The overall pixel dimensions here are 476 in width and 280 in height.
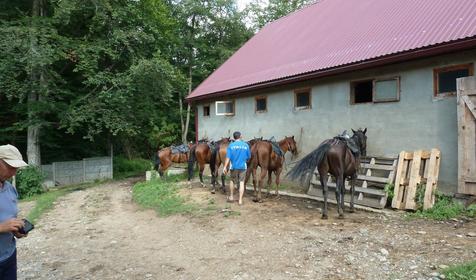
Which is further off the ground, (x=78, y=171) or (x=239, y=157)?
(x=239, y=157)

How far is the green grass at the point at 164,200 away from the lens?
31.3ft

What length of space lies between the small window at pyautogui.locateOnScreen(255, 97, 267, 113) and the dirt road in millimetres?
5978

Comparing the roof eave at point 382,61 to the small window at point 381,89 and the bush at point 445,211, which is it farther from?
the bush at point 445,211

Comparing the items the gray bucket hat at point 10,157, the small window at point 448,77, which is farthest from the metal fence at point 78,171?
the small window at point 448,77

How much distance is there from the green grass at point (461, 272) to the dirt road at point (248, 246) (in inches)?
9.4

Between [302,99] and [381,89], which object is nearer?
[381,89]

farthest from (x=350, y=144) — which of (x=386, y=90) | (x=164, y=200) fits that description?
(x=164, y=200)

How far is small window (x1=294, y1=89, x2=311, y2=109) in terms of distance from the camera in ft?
40.4

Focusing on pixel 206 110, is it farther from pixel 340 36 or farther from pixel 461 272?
pixel 461 272

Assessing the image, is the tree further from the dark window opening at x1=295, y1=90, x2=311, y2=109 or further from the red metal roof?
the dark window opening at x1=295, y1=90, x2=311, y2=109

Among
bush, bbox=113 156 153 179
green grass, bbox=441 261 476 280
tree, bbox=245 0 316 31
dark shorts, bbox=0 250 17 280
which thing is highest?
tree, bbox=245 0 316 31

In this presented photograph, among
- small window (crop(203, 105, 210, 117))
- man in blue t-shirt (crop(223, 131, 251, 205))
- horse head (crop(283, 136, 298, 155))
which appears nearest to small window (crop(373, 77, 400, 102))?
horse head (crop(283, 136, 298, 155))

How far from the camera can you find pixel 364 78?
10.2m

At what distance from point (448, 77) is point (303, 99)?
4960mm
